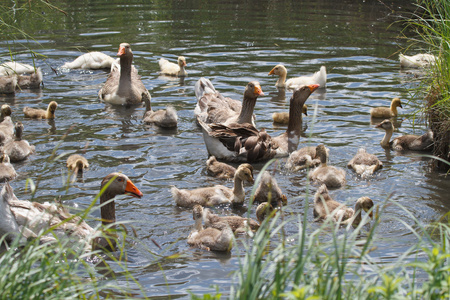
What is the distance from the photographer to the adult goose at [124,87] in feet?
40.8

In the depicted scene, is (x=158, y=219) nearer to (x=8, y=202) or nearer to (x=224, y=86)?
(x=8, y=202)

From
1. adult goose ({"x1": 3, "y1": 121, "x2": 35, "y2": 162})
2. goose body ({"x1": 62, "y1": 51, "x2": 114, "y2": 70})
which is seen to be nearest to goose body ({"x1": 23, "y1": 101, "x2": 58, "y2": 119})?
adult goose ({"x1": 3, "y1": 121, "x2": 35, "y2": 162})

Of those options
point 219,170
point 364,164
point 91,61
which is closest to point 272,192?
point 219,170

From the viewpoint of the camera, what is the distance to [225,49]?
16609 millimetres

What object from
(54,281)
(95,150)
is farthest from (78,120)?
(54,281)

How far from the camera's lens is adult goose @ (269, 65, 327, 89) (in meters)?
13.1

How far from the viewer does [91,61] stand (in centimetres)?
1488

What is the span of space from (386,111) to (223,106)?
3.14m

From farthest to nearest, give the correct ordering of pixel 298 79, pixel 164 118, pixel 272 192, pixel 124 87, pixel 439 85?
pixel 298 79 → pixel 124 87 → pixel 164 118 → pixel 439 85 → pixel 272 192

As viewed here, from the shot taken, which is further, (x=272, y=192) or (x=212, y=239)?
(x=272, y=192)

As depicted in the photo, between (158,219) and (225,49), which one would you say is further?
(225,49)

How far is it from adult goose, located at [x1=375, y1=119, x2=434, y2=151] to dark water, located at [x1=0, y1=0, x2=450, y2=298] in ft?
0.55

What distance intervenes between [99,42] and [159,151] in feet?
27.7

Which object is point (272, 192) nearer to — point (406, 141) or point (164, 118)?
point (406, 141)
